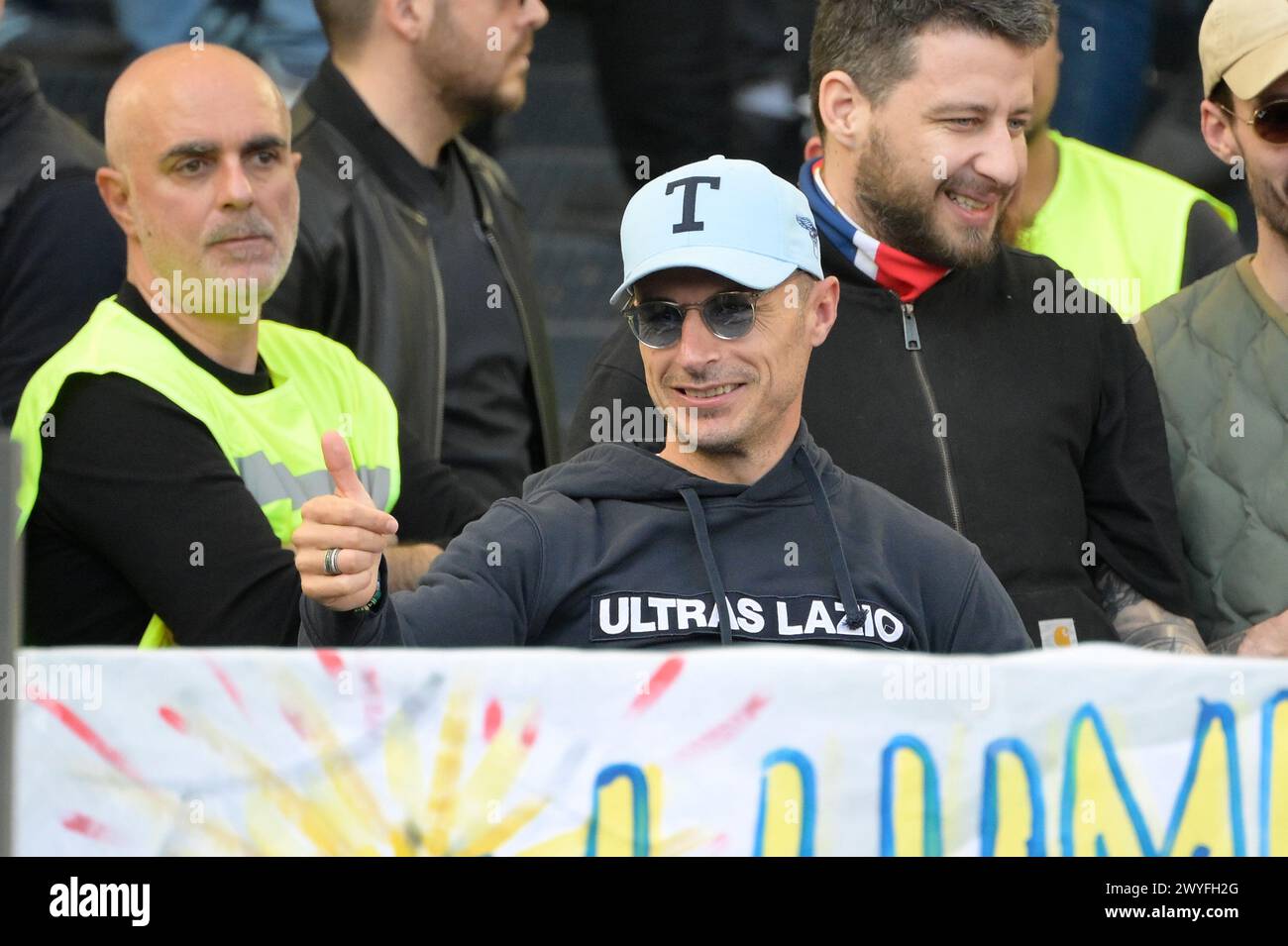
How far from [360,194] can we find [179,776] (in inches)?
88.8

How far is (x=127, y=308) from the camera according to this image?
3561 millimetres

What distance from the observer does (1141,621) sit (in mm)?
3660

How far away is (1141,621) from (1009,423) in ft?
1.36

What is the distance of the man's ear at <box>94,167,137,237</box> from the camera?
381 cm

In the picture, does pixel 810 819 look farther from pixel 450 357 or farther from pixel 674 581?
pixel 450 357

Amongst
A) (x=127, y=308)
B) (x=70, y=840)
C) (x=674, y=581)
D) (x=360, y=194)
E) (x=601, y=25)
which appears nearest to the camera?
(x=70, y=840)

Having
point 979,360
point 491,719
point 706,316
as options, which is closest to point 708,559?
point 706,316

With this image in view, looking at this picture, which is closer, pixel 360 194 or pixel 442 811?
pixel 442 811

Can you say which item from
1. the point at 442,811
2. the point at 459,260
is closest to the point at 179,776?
the point at 442,811

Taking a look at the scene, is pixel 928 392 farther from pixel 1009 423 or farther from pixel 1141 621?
pixel 1141 621

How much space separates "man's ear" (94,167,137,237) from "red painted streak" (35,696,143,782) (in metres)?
1.65

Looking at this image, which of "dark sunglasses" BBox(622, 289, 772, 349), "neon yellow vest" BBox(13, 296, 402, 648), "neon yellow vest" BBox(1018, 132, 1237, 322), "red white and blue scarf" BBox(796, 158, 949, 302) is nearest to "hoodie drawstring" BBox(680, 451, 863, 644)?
"dark sunglasses" BBox(622, 289, 772, 349)

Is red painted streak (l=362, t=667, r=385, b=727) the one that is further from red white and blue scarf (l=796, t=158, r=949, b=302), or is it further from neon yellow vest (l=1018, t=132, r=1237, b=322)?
neon yellow vest (l=1018, t=132, r=1237, b=322)

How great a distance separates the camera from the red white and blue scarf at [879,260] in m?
3.72
